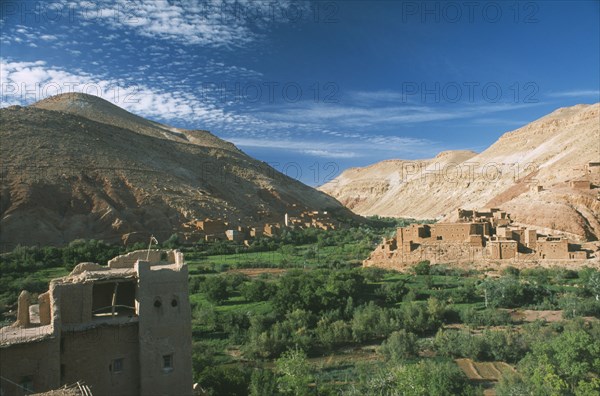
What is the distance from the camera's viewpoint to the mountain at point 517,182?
105 ft

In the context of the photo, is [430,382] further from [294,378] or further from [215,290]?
[215,290]

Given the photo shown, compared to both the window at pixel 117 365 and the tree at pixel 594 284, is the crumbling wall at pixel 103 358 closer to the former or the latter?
the window at pixel 117 365

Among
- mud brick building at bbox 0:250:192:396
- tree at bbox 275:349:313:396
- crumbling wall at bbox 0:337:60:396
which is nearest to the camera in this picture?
crumbling wall at bbox 0:337:60:396

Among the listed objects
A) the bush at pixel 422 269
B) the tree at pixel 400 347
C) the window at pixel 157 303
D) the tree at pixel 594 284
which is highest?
the window at pixel 157 303

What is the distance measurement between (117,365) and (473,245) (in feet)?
84.0

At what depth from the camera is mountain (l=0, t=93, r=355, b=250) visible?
32.7 m

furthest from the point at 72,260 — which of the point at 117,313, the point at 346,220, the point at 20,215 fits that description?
the point at 346,220

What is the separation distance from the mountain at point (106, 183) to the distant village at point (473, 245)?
704 inches

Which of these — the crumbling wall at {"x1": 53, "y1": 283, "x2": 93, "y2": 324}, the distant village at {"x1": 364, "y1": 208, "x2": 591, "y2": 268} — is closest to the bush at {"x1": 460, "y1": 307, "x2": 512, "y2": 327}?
the distant village at {"x1": 364, "y1": 208, "x2": 591, "y2": 268}

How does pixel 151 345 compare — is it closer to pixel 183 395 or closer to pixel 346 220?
pixel 183 395

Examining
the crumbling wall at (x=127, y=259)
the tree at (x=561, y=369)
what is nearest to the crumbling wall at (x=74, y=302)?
the crumbling wall at (x=127, y=259)

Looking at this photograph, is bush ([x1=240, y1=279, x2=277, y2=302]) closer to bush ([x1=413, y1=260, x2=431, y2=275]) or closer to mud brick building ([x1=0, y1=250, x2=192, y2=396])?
bush ([x1=413, y1=260, x2=431, y2=275])

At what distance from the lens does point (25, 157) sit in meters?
37.0

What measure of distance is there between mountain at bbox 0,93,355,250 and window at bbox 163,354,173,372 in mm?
26615
